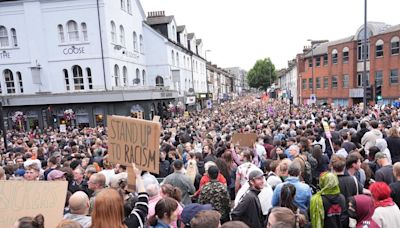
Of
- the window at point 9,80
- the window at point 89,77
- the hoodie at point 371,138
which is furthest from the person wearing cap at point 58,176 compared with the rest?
the window at point 9,80

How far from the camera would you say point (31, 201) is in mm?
3898

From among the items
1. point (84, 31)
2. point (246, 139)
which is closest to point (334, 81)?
point (84, 31)

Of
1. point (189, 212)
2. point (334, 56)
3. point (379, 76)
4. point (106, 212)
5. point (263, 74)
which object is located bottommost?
point (189, 212)

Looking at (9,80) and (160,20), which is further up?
(160,20)

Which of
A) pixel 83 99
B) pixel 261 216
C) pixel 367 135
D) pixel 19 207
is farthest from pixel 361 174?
pixel 83 99

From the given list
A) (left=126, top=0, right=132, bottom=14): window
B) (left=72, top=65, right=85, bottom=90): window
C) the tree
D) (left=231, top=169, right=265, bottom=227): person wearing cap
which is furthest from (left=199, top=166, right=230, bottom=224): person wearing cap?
the tree

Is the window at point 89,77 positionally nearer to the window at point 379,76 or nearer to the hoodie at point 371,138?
the hoodie at point 371,138

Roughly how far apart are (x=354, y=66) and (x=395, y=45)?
19.0 feet

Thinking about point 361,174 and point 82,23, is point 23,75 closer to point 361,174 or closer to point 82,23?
point 82,23

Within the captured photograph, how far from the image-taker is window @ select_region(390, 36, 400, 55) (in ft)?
110

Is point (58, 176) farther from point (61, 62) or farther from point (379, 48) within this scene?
point (379, 48)

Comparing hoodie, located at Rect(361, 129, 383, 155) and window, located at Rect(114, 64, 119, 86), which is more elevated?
window, located at Rect(114, 64, 119, 86)

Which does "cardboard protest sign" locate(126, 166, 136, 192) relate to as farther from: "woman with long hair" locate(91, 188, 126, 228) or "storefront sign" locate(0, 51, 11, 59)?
"storefront sign" locate(0, 51, 11, 59)

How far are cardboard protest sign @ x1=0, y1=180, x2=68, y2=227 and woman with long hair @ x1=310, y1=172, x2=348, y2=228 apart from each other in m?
3.38
